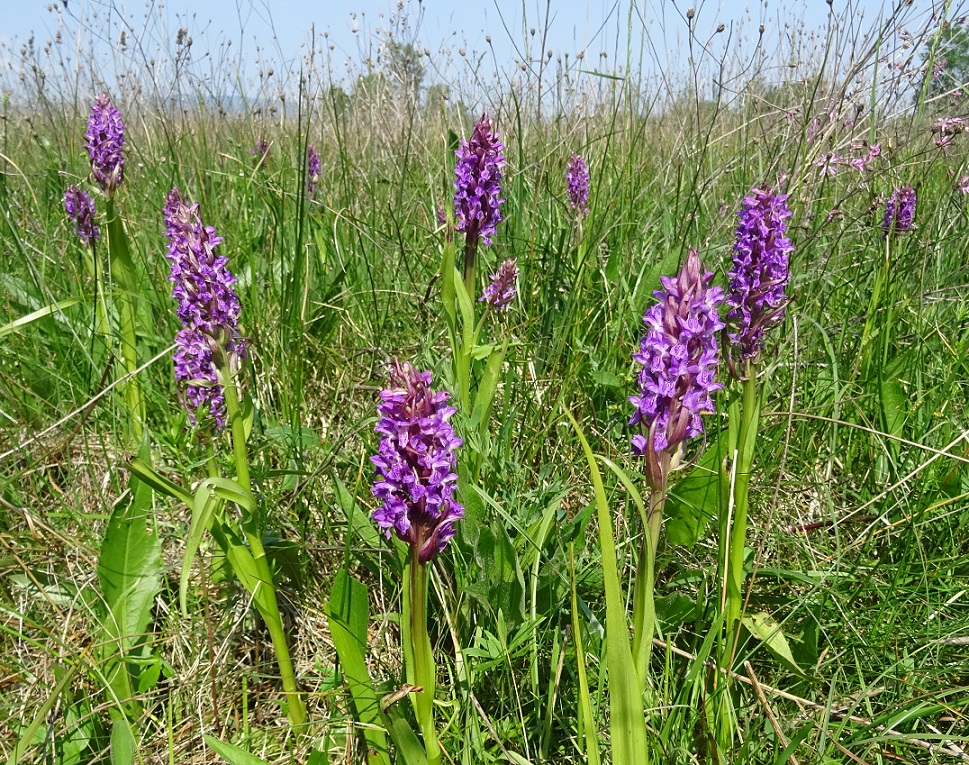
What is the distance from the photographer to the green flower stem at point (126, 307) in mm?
2594

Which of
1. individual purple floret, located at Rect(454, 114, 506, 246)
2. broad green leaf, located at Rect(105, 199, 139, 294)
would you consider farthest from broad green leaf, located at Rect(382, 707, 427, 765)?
broad green leaf, located at Rect(105, 199, 139, 294)

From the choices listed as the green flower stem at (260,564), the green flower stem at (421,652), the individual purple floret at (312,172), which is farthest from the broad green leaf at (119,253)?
the individual purple floret at (312,172)

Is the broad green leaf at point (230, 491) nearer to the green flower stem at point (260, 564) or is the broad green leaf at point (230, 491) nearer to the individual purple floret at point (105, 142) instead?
the green flower stem at point (260, 564)

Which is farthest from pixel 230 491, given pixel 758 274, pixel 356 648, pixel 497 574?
pixel 758 274

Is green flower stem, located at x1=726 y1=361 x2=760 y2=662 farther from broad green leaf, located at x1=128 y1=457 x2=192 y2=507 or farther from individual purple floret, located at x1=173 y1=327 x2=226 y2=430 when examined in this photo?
individual purple floret, located at x1=173 y1=327 x2=226 y2=430

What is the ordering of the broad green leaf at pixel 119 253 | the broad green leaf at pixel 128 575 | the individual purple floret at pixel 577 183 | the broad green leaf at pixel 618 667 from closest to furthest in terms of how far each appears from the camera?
the broad green leaf at pixel 618 667
the broad green leaf at pixel 128 575
the broad green leaf at pixel 119 253
the individual purple floret at pixel 577 183

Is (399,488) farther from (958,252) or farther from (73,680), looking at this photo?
(958,252)

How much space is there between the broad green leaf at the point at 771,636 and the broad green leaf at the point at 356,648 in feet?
2.74

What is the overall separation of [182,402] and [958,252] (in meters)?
3.32

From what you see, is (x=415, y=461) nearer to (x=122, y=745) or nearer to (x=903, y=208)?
(x=122, y=745)

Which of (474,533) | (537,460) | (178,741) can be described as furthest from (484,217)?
(178,741)

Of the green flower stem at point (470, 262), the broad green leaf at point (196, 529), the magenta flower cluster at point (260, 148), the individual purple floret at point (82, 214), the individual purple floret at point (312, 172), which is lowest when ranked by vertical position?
the broad green leaf at point (196, 529)

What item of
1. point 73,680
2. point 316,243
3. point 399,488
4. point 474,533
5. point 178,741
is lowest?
point 178,741

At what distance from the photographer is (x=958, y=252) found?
3.34 metres
